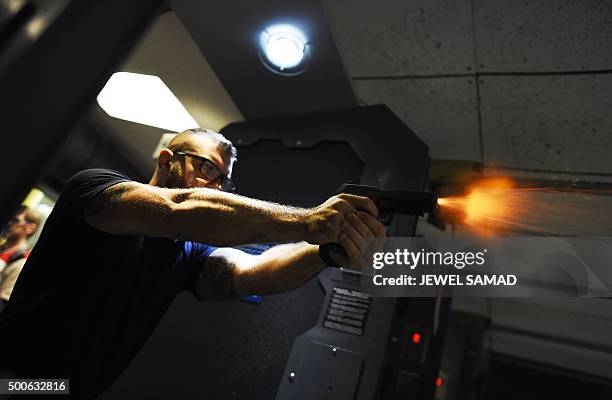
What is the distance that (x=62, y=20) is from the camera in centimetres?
33

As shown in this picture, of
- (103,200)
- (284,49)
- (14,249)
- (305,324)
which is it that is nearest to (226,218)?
(103,200)

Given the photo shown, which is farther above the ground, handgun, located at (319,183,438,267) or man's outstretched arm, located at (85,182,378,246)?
handgun, located at (319,183,438,267)

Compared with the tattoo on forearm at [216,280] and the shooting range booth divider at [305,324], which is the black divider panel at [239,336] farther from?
the tattoo on forearm at [216,280]

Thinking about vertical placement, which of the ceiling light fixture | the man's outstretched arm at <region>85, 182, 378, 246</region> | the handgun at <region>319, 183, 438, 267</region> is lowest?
the man's outstretched arm at <region>85, 182, 378, 246</region>

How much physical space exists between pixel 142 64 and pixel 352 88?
4.18 ft

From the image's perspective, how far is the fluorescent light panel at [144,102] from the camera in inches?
89.3

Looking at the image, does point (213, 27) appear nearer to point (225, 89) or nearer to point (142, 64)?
point (225, 89)

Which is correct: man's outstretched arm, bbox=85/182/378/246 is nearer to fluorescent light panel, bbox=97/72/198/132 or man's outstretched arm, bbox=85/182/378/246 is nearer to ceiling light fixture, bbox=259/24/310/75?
ceiling light fixture, bbox=259/24/310/75

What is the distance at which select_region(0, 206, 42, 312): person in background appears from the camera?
2568mm

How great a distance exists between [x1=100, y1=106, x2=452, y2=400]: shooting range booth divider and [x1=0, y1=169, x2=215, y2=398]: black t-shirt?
0.37 metres

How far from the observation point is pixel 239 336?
154 cm

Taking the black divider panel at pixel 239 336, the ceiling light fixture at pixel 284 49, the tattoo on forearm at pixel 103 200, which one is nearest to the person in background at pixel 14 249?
the black divider panel at pixel 239 336

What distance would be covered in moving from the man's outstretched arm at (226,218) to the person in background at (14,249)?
218 centimetres

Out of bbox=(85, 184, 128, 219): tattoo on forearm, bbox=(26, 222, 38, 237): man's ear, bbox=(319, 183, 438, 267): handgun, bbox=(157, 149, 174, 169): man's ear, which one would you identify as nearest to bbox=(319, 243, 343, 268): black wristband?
bbox=(319, 183, 438, 267): handgun
